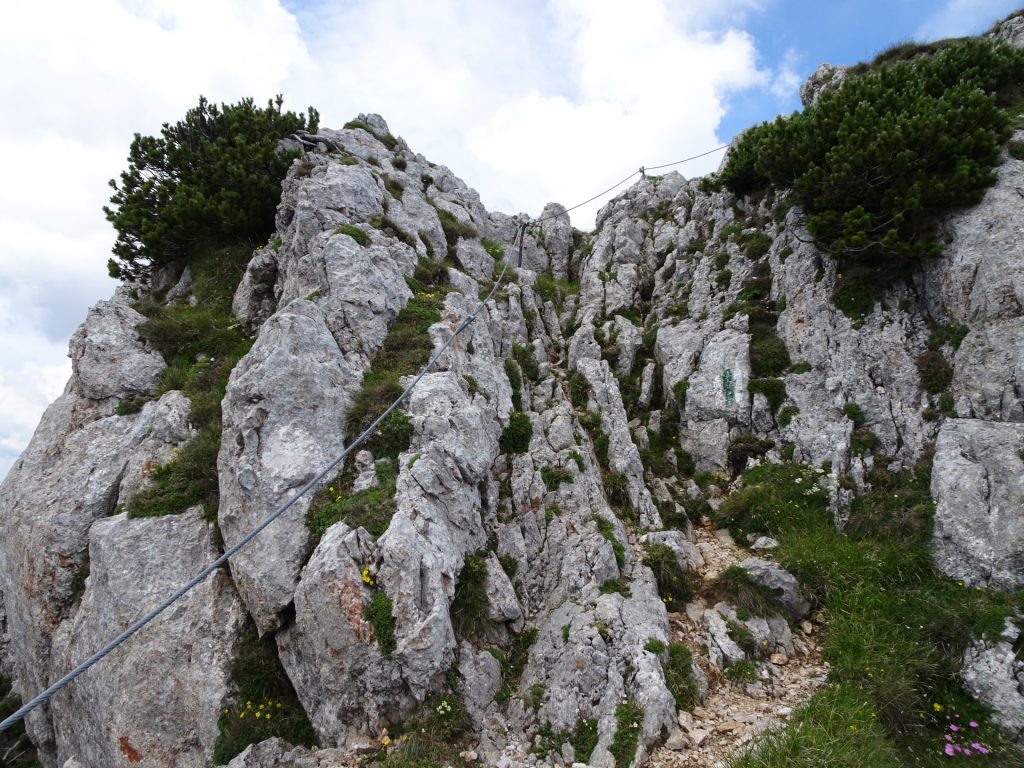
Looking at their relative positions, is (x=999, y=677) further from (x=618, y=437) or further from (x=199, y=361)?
(x=199, y=361)

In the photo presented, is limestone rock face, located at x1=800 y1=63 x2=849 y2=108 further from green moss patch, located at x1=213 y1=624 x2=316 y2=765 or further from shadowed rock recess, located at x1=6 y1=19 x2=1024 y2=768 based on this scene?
green moss patch, located at x1=213 y1=624 x2=316 y2=765

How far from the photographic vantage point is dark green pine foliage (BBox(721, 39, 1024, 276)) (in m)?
13.8

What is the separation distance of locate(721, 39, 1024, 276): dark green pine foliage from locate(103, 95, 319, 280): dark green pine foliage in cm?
2201

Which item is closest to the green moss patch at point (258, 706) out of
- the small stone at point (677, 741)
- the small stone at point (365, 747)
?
the small stone at point (365, 747)

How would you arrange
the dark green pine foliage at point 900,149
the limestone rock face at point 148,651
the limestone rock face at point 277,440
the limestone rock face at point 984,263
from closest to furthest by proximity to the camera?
the limestone rock face at point 148,651 < the limestone rock face at point 277,440 < the limestone rock face at point 984,263 < the dark green pine foliage at point 900,149

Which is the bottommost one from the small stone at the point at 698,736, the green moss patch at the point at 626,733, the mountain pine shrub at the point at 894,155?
the small stone at the point at 698,736

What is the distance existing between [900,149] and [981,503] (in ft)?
34.2

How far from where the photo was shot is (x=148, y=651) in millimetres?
9617

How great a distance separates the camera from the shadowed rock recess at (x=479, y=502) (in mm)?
8922

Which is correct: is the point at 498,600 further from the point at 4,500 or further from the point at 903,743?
the point at 4,500

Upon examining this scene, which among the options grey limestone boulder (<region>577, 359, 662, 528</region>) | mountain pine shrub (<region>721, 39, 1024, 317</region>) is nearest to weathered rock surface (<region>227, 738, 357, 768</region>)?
grey limestone boulder (<region>577, 359, 662, 528</region>)

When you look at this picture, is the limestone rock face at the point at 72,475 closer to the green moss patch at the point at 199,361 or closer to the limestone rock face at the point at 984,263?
the green moss patch at the point at 199,361

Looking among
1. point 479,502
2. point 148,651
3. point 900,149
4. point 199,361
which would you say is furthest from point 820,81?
point 148,651

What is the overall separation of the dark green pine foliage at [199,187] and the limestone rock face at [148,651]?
1444 cm
